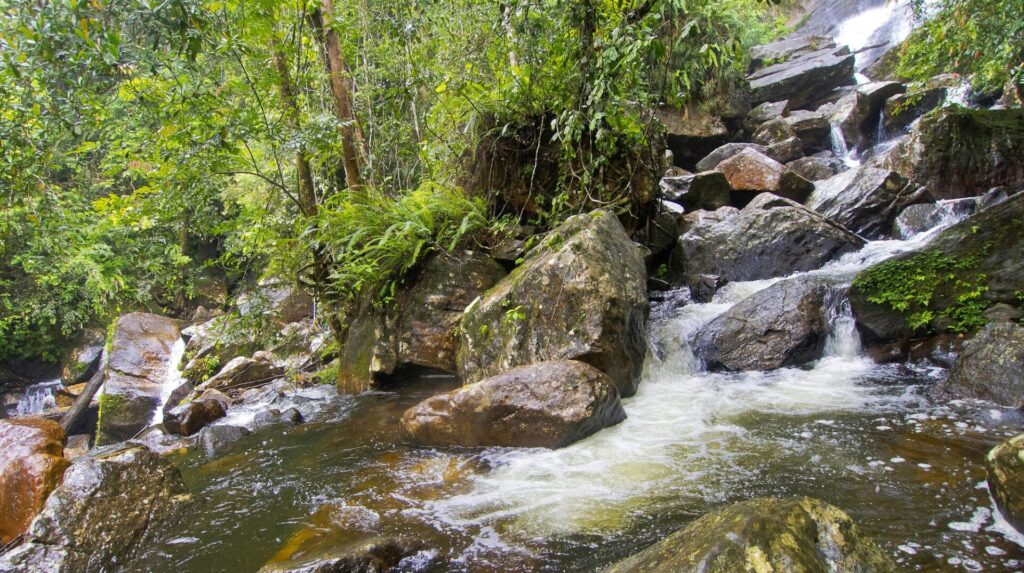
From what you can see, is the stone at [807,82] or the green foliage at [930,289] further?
the stone at [807,82]

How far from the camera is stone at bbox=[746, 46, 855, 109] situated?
1842 cm

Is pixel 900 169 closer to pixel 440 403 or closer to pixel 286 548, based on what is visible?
pixel 440 403

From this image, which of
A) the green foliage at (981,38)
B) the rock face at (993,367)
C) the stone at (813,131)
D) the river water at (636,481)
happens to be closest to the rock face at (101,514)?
the river water at (636,481)

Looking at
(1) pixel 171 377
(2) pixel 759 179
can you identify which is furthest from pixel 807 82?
(1) pixel 171 377

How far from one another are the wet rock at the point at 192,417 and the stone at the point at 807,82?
1829 cm

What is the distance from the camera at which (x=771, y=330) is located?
20.7ft

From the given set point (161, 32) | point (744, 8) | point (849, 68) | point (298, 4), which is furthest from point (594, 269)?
point (744, 8)

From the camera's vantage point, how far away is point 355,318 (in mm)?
7867

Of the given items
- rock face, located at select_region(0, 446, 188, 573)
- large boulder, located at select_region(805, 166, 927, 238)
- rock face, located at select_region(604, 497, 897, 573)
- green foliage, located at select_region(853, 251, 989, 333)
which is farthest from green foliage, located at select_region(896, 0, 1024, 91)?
rock face, located at select_region(0, 446, 188, 573)

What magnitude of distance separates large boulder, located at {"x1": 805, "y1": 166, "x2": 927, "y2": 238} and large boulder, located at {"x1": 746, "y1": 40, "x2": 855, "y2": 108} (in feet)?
31.8

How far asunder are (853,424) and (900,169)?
8590 mm

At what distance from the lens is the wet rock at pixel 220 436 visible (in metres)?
6.09

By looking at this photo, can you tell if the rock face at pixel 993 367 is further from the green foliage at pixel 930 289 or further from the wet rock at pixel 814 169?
the wet rock at pixel 814 169

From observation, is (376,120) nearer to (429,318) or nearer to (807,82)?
(429,318)
